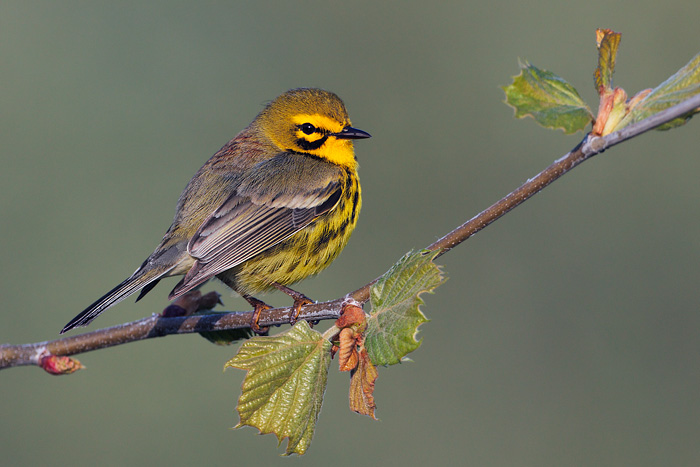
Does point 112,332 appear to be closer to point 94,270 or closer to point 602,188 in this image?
point 94,270

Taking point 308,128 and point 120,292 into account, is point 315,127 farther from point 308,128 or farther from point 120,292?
point 120,292

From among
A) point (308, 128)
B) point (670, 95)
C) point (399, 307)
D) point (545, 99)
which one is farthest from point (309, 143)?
point (670, 95)

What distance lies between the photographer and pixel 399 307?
2344 mm

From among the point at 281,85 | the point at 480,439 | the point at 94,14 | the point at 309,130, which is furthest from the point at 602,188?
the point at 94,14

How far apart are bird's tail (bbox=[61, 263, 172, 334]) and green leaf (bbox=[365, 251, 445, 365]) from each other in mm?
1717

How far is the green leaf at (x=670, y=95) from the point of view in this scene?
2.19 metres

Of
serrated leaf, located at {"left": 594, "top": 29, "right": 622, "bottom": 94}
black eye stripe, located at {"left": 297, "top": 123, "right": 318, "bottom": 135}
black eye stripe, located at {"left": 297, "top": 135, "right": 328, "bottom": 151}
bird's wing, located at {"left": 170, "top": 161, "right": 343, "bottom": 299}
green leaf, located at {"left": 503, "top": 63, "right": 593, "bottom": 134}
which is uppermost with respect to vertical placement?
black eye stripe, located at {"left": 297, "top": 123, "right": 318, "bottom": 135}

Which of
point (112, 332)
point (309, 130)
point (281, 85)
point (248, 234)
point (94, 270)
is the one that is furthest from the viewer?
point (281, 85)

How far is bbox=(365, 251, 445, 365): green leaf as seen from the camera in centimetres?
225

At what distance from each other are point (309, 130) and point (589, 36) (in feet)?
19.8

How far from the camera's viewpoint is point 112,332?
317cm

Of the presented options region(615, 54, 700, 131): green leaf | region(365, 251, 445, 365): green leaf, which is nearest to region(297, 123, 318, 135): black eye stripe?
region(365, 251, 445, 365): green leaf

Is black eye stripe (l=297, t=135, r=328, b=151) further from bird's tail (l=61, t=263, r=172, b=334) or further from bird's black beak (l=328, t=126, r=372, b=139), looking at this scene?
bird's tail (l=61, t=263, r=172, b=334)

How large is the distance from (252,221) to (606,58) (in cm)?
Result: 246
